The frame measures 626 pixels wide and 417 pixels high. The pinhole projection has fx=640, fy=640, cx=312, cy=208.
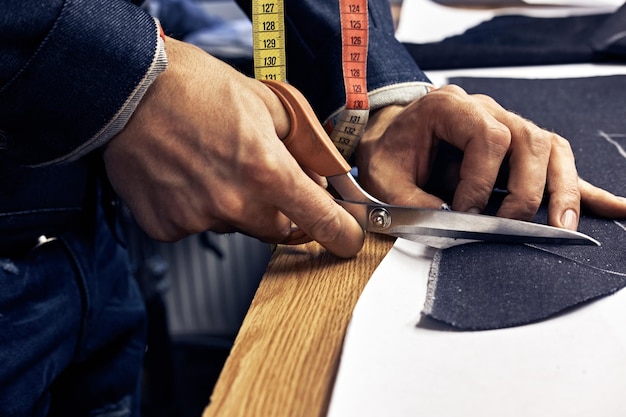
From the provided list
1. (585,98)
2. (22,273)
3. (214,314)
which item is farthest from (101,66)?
(214,314)

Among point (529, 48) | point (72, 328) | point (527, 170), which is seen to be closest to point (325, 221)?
point (527, 170)

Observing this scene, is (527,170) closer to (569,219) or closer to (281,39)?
(569,219)

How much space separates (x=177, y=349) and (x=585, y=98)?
1.70m

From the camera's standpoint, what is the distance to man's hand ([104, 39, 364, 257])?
540mm

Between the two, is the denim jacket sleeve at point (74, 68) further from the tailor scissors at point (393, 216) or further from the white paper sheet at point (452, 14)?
the white paper sheet at point (452, 14)

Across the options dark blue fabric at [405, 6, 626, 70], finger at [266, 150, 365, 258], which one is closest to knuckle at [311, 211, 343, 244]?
finger at [266, 150, 365, 258]

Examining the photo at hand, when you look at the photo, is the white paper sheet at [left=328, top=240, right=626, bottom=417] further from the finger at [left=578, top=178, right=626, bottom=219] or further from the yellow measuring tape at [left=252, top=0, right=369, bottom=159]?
the yellow measuring tape at [left=252, top=0, right=369, bottom=159]

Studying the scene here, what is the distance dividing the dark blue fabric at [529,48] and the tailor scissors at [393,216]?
0.63 m

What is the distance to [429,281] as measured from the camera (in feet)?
1.77

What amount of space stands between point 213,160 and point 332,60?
309mm

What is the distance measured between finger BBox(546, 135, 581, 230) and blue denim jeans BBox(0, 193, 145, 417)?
1.88 ft

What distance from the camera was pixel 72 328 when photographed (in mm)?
817

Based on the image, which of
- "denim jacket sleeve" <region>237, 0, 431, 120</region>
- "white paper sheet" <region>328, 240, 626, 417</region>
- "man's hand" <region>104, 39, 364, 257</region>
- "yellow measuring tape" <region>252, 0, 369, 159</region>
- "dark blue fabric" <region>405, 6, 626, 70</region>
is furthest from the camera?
"dark blue fabric" <region>405, 6, 626, 70</region>

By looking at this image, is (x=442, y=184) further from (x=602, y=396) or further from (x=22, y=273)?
(x=22, y=273)
